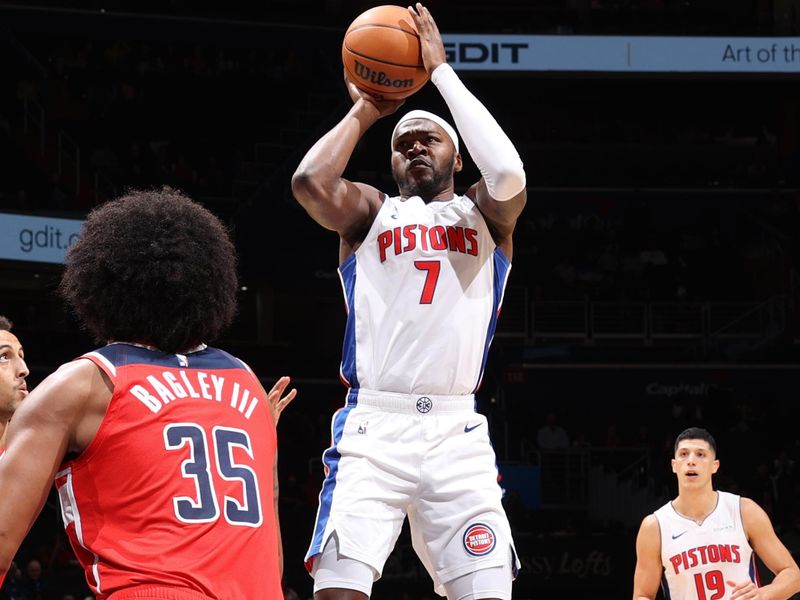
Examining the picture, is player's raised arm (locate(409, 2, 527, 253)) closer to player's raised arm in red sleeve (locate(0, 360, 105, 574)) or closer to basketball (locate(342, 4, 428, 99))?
basketball (locate(342, 4, 428, 99))

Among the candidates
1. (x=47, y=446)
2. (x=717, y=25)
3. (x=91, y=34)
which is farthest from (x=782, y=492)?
(x=47, y=446)

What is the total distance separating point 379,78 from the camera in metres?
4.91

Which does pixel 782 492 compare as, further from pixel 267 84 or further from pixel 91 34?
pixel 91 34

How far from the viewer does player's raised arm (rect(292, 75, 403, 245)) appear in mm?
4613

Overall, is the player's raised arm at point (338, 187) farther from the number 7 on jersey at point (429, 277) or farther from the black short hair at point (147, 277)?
the black short hair at point (147, 277)

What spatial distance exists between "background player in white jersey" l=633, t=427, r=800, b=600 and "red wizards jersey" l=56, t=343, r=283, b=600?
504cm

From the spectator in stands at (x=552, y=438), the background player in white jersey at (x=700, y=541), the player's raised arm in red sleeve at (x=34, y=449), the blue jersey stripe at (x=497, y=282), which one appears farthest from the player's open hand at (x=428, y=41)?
the spectator in stands at (x=552, y=438)

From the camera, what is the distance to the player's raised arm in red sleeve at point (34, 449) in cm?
247

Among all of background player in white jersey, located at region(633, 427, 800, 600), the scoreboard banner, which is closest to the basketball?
background player in white jersey, located at region(633, 427, 800, 600)

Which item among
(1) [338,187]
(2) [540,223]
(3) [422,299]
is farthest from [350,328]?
(2) [540,223]

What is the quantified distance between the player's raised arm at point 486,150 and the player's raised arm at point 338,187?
0.34 meters

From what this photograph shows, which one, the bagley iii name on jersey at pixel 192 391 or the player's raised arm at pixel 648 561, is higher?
the bagley iii name on jersey at pixel 192 391

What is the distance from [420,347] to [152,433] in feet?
6.76

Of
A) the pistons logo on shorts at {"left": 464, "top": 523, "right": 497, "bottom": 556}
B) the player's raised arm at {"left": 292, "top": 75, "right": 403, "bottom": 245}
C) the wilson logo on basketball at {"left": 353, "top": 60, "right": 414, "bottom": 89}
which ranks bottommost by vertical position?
the pistons logo on shorts at {"left": 464, "top": 523, "right": 497, "bottom": 556}
